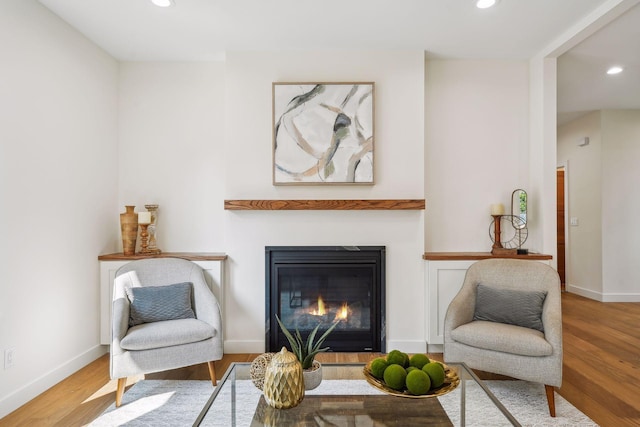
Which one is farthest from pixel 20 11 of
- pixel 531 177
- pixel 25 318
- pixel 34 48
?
pixel 531 177

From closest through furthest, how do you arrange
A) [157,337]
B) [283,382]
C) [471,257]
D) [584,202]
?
[283,382] < [157,337] < [471,257] < [584,202]

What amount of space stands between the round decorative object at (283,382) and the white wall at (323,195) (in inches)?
68.4

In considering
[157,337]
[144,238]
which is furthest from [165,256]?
[157,337]

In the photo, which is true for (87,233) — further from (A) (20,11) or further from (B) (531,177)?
(B) (531,177)

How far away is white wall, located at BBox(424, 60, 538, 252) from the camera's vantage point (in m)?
3.53

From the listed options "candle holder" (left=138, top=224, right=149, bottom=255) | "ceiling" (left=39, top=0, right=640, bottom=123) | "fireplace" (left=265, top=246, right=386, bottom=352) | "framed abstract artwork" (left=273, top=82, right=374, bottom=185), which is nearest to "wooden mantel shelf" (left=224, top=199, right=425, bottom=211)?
"framed abstract artwork" (left=273, top=82, right=374, bottom=185)

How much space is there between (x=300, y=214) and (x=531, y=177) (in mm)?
2114

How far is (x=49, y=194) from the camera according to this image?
266 cm

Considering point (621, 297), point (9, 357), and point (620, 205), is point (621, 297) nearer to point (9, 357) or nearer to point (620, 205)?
point (620, 205)

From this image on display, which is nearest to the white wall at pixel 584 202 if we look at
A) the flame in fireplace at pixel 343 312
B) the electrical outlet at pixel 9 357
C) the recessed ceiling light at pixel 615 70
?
the recessed ceiling light at pixel 615 70

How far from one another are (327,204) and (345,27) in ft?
4.44

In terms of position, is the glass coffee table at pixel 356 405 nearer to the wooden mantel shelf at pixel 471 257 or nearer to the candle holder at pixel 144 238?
the wooden mantel shelf at pixel 471 257

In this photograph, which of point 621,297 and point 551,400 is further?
point 621,297

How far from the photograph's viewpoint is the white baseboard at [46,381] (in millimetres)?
2299
